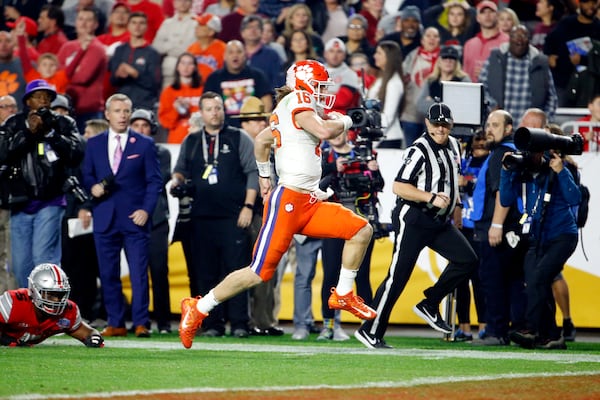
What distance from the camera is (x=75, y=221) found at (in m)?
13.5

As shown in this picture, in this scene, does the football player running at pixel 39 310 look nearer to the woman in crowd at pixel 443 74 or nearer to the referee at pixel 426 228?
the referee at pixel 426 228

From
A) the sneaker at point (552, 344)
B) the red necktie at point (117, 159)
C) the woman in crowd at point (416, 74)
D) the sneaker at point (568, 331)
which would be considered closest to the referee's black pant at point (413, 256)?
the sneaker at point (552, 344)

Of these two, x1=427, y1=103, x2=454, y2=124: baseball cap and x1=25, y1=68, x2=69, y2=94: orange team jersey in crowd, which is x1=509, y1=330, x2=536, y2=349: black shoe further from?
x1=25, y1=68, x2=69, y2=94: orange team jersey in crowd

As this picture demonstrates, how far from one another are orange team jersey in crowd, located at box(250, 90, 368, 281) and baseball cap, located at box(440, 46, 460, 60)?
17.3 feet

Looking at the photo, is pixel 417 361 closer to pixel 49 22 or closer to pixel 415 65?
pixel 415 65

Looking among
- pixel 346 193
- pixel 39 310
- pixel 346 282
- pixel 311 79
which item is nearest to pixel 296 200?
pixel 346 282

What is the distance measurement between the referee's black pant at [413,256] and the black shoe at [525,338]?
112 cm

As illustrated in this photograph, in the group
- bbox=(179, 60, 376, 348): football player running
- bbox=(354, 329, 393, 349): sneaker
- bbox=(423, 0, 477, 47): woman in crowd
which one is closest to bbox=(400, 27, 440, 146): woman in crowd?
bbox=(423, 0, 477, 47): woman in crowd

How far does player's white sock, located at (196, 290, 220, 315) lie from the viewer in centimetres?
962

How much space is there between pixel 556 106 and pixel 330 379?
24.8 feet

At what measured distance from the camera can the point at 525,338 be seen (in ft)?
37.6

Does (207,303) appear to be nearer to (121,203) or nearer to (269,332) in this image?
Answer: (121,203)

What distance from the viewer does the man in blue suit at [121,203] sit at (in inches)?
490

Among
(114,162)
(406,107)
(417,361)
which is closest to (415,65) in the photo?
(406,107)
